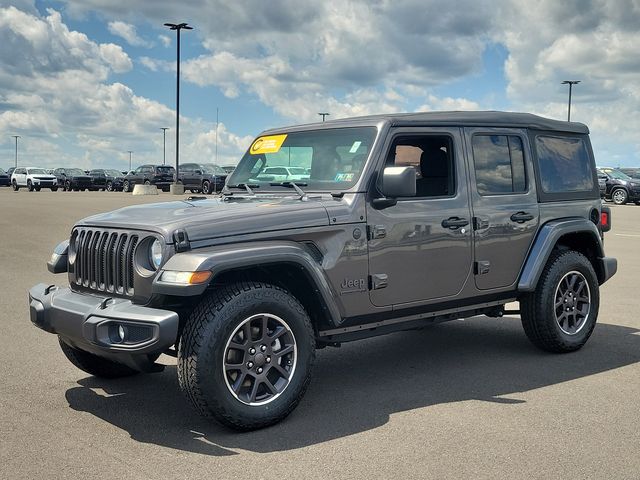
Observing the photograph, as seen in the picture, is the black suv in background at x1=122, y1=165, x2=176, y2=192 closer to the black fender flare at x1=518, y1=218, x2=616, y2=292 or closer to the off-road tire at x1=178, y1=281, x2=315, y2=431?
the black fender flare at x1=518, y1=218, x2=616, y2=292

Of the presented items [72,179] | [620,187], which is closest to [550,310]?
[620,187]

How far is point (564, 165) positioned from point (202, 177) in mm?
36084

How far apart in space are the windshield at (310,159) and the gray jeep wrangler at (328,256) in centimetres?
1

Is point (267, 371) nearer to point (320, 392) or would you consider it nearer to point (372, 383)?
point (320, 392)

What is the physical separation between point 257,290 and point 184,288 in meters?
0.50

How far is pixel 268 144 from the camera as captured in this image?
5953mm

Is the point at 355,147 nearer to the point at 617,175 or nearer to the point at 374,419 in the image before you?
the point at 374,419

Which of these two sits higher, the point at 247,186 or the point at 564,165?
the point at 564,165

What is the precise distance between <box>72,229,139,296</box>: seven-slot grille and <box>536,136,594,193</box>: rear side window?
3618 mm

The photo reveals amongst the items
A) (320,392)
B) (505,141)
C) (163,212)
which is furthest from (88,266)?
(505,141)

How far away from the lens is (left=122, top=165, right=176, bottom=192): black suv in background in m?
45.6

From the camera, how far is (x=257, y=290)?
14.5 feet

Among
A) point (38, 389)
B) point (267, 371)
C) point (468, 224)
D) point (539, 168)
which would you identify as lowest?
point (38, 389)

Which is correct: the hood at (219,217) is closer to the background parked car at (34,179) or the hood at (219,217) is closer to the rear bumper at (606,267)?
the rear bumper at (606,267)
